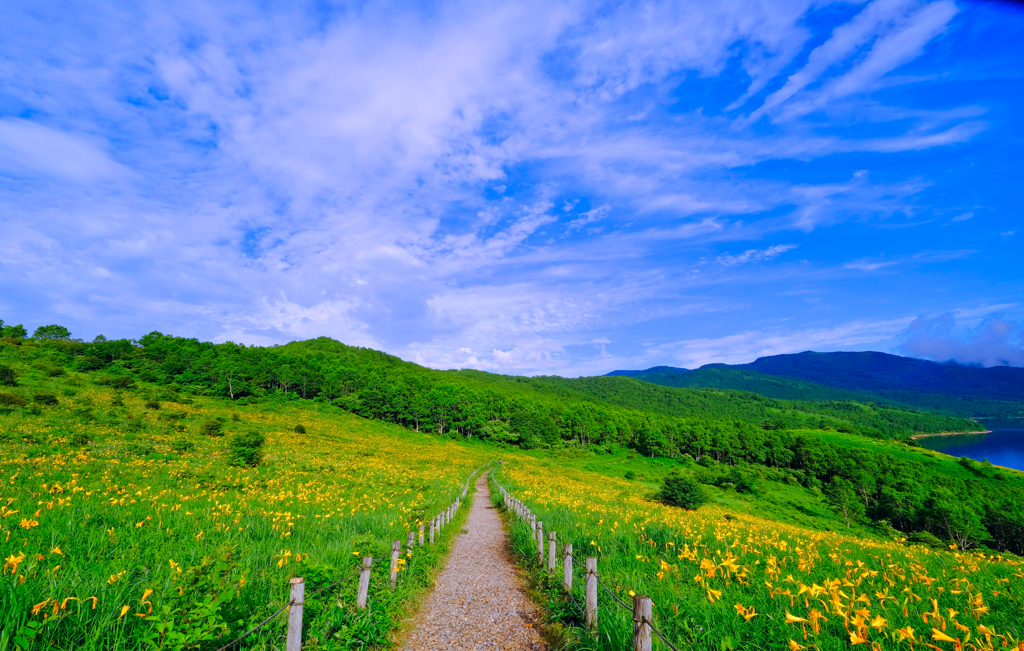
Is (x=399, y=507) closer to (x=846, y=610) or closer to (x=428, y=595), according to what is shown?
(x=428, y=595)

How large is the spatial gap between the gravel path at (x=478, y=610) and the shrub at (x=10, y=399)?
34.4m

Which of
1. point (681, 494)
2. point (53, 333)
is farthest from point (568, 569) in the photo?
point (53, 333)

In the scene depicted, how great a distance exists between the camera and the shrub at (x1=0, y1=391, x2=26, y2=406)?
2594 centimetres

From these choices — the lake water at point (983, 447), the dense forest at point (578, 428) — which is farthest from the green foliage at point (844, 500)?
the lake water at point (983, 447)

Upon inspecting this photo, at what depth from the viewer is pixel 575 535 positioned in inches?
393

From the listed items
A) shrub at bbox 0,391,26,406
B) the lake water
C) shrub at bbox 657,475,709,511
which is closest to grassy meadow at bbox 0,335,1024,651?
shrub at bbox 0,391,26,406

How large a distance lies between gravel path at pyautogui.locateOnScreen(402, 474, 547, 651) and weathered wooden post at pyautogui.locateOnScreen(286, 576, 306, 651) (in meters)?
2.12

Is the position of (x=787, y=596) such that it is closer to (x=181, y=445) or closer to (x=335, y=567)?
(x=335, y=567)

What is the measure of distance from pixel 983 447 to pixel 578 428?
155 m

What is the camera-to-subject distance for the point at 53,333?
3228 inches

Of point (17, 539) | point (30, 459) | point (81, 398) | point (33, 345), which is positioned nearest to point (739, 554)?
point (17, 539)

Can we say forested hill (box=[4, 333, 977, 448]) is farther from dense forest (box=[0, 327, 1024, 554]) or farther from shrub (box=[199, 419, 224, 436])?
shrub (box=[199, 419, 224, 436])

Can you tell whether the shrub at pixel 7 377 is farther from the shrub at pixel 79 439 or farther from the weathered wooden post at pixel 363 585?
the weathered wooden post at pixel 363 585

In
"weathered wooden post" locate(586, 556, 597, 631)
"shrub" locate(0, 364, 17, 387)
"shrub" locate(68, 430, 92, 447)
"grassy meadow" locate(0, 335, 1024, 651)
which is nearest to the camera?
"grassy meadow" locate(0, 335, 1024, 651)
